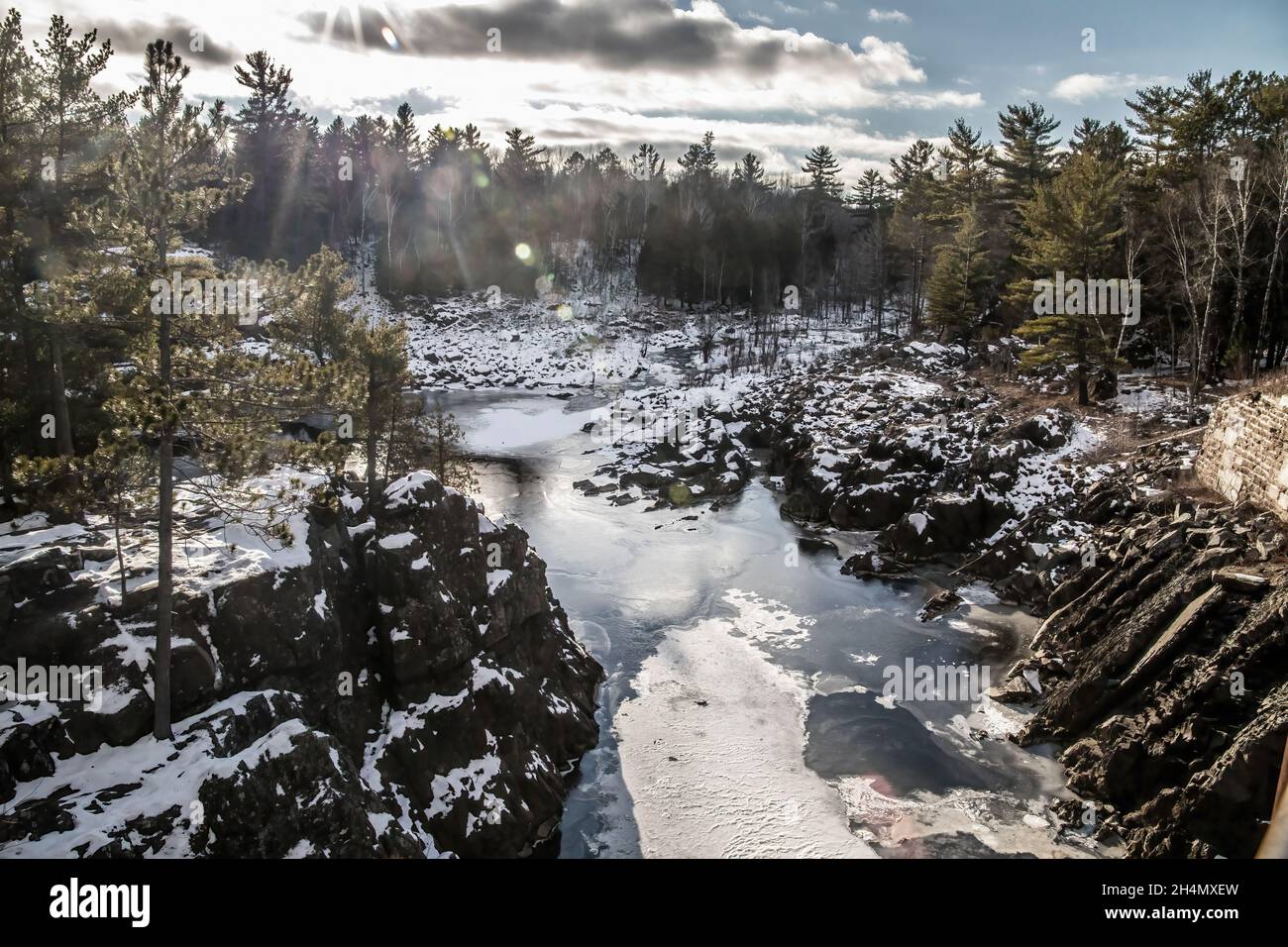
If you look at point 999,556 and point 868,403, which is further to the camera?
point 868,403

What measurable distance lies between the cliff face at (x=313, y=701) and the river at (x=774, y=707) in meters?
2.14

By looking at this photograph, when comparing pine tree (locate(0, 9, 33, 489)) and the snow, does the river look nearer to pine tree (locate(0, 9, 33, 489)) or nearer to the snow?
the snow

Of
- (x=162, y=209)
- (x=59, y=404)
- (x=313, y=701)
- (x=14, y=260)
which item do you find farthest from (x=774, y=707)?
(x=14, y=260)

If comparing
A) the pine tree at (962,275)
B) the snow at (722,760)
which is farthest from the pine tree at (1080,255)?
the snow at (722,760)

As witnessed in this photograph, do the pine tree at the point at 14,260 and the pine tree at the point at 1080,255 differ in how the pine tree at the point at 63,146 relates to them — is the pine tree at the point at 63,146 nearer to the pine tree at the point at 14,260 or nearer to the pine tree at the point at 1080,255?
the pine tree at the point at 14,260

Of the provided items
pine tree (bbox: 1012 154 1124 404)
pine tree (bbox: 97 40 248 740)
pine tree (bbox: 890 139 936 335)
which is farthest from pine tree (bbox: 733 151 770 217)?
pine tree (bbox: 97 40 248 740)

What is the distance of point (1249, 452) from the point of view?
2064 cm

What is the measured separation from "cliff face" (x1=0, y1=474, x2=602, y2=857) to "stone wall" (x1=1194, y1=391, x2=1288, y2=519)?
1873cm

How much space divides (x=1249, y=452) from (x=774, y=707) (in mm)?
15359

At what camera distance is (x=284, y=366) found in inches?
480

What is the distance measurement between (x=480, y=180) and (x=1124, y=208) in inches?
2787
